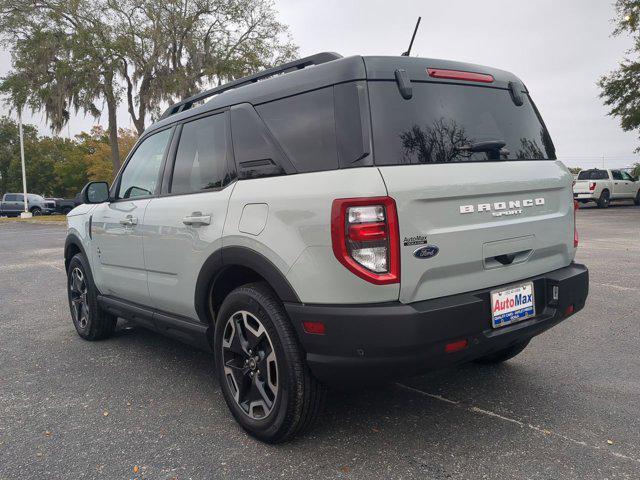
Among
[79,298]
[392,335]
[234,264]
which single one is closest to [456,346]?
[392,335]

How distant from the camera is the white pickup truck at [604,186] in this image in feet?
79.9

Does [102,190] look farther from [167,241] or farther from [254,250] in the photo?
[254,250]

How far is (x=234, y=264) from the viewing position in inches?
111

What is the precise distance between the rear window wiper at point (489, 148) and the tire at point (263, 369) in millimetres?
1243

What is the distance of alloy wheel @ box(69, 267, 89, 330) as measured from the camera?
487cm

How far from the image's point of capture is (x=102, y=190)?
4465 millimetres

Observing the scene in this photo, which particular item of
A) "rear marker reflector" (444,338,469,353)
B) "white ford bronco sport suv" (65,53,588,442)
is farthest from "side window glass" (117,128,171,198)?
"rear marker reflector" (444,338,469,353)

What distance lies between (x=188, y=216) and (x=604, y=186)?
84.6ft

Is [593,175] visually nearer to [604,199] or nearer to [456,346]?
[604,199]

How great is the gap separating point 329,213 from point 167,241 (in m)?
1.50

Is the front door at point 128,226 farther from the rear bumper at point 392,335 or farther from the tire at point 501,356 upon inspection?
the tire at point 501,356

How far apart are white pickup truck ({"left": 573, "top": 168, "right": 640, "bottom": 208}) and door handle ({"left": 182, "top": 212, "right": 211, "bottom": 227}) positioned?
24245 mm

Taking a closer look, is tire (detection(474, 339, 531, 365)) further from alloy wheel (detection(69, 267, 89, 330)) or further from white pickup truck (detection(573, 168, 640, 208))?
white pickup truck (detection(573, 168, 640, 208))

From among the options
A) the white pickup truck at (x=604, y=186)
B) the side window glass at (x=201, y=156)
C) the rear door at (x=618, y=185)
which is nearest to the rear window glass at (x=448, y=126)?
the side window glass at (x=201, y=156)
